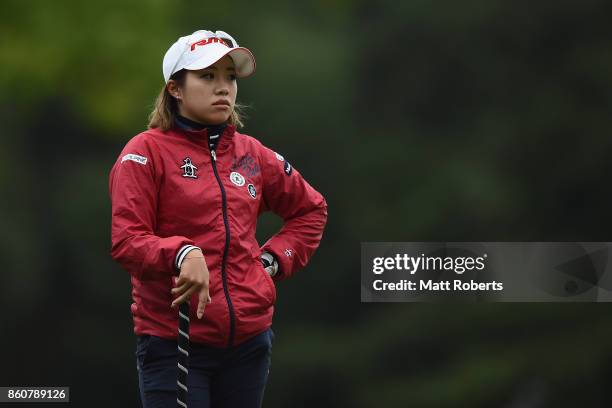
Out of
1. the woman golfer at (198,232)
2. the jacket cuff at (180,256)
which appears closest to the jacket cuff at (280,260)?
the woman golfer at (198,232)

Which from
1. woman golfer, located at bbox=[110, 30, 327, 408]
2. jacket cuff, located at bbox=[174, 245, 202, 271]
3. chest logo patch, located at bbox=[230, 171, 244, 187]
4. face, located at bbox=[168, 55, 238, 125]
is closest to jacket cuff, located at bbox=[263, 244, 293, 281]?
woman golfer, located at bbox=[110, 30, 327, 408]

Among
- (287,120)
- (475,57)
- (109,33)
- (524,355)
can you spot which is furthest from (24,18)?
(524,355)

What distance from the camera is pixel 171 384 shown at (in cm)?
234

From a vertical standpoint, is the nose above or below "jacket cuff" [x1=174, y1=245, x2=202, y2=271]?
above

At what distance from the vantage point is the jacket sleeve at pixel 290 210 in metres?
2.61

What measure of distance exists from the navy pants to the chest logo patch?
0.33m

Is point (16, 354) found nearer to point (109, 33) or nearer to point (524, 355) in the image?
point (109, 33)

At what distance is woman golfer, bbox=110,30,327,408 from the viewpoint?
2.27 meters

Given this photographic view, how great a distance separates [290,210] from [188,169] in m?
0.41

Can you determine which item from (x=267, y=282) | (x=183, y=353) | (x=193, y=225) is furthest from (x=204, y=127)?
(x=183, y=353)

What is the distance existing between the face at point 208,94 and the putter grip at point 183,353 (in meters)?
0.44

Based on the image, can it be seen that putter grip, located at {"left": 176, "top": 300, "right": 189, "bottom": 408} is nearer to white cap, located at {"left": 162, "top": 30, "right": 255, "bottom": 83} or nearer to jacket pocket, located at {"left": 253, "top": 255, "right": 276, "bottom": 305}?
jacket pocket, located at {"left": 253, "top": 255, "right": 276, "bottom": 305}

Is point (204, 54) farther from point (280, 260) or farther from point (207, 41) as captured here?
point (280, 260)

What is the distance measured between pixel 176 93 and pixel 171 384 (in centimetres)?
64
